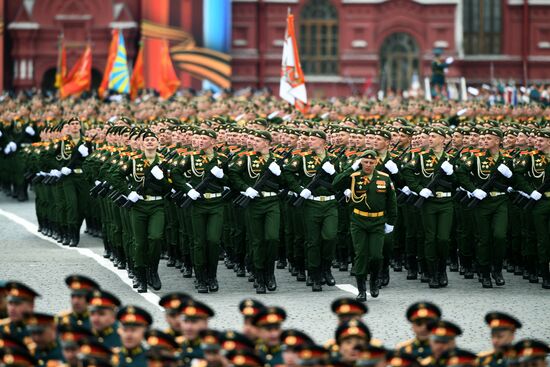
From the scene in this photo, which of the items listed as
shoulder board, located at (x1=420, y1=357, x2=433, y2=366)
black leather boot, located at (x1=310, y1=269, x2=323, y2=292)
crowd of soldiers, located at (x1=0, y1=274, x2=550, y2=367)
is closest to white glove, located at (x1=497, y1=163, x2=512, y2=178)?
black leather boot, located at (x1=310, y1=269, x2=323, y2=292)

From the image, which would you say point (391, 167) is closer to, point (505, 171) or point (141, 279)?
point (505, 171)

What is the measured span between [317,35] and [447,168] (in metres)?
34.0

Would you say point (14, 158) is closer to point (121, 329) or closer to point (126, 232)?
point (126, 232)

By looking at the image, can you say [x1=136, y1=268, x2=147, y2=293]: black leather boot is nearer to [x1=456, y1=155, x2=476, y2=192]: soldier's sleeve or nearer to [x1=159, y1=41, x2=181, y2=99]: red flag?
[x1=456, y1=155, x2=476, y2=192]: soldier's sleeve

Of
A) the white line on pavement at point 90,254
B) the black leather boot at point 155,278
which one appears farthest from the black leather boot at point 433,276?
the white line on pavement at point 90,254

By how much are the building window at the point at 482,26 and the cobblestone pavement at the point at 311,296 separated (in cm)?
3296

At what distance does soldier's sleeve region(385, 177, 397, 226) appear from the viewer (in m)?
17.7

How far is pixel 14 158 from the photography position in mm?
32094

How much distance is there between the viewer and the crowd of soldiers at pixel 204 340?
10.4m

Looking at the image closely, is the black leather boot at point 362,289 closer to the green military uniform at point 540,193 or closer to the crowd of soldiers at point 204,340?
the green military uniform at point 540,193

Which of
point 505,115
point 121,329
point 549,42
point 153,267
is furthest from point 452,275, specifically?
point 549,42

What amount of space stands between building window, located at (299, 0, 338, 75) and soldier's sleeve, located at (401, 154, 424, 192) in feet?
109

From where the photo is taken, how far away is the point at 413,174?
1931 centimetres

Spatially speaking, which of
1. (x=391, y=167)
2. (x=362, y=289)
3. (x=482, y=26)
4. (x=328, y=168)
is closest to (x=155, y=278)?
(x=328, y=168)
